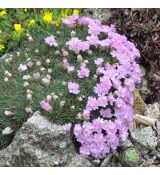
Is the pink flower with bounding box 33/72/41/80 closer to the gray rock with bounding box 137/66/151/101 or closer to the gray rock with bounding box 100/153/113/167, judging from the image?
the gray rock with bounding box 100/153/113/167

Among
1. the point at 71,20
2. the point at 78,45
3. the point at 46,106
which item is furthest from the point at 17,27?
the point at 46,106

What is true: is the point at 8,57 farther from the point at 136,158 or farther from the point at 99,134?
the point at 136,158

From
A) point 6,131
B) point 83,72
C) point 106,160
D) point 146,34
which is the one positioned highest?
point 83,72

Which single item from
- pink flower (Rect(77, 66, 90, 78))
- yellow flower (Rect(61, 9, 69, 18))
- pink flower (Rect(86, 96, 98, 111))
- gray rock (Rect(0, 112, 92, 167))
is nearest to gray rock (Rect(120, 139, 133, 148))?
pink flower (Rect(86, 96, 98, 111))

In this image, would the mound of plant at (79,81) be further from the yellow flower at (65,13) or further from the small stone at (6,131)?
the yellow flower at (65,13)

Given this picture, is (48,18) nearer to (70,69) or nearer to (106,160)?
(70,69)

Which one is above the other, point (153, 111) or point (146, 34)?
point (146, 34)
